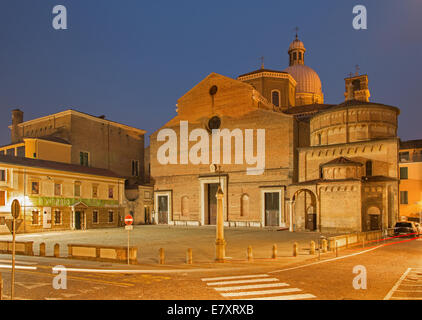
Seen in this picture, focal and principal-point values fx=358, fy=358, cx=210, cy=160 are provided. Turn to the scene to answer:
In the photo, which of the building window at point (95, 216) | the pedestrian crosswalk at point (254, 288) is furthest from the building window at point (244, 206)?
the pedestrian crosswalk at point (254, 288)

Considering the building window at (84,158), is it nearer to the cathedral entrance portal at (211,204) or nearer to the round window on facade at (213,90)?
the cathedral entrance portal at (211,204)

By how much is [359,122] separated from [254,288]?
1304 inches

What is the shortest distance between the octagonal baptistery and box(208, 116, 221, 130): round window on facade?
47.4 ft

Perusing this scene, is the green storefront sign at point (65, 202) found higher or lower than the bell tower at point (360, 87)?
lower

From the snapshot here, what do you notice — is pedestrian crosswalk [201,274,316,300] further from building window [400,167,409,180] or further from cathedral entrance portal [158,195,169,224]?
building window [400,167,409,180]

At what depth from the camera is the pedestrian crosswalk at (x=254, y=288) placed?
999 centimetres

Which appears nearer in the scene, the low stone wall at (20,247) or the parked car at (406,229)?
the low stone wall at (20,247)

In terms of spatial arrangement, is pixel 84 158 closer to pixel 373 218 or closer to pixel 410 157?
pixel 373 218

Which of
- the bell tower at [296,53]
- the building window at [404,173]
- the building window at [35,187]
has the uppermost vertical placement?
the bell tower at [296,53]

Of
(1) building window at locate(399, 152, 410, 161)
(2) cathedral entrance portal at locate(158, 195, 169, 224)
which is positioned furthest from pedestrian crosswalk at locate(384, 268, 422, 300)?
(1) building window at locate(399, 152, 410, 161)

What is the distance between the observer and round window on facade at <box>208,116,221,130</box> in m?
49.0

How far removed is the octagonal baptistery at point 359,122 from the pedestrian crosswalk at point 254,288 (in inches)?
1209
